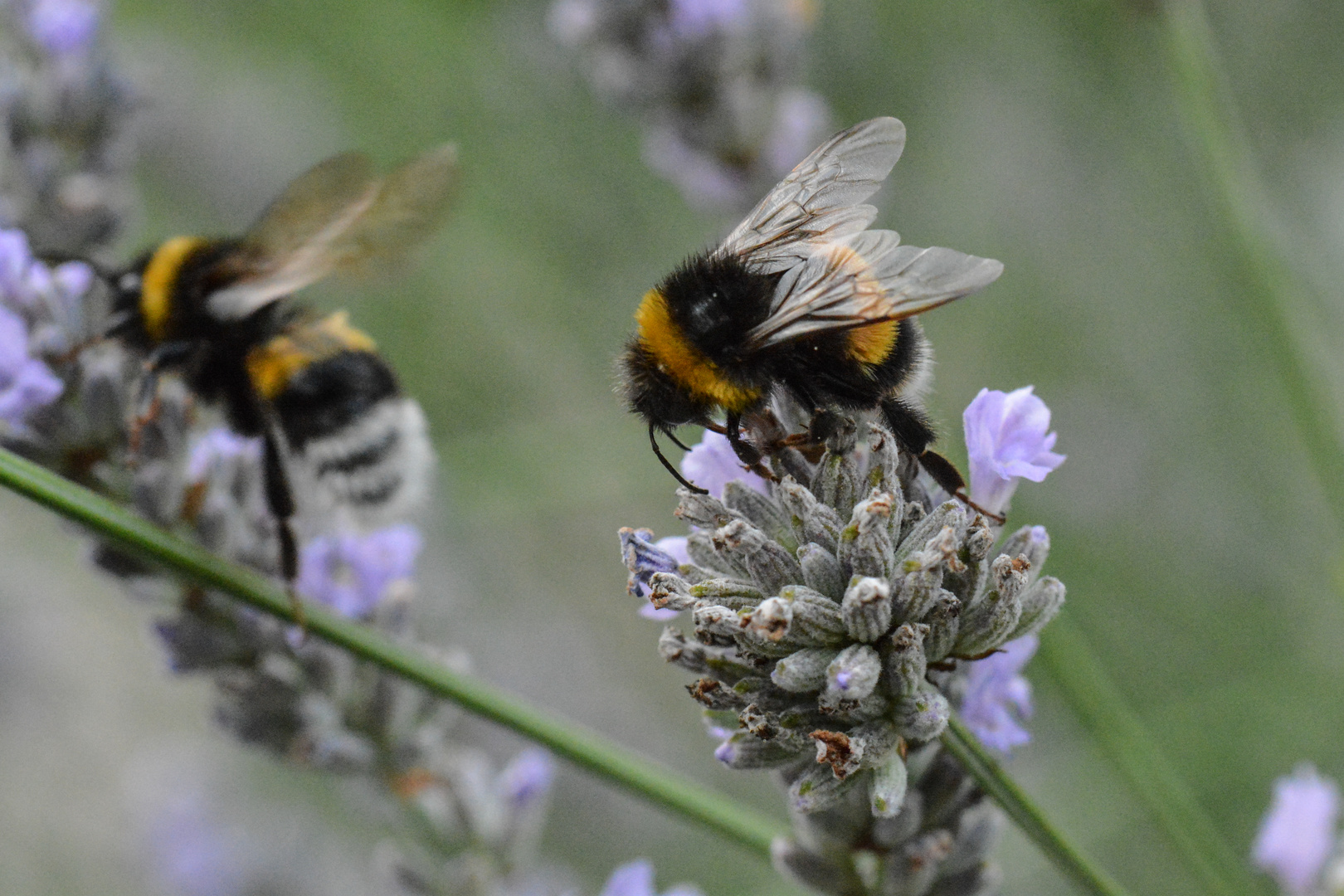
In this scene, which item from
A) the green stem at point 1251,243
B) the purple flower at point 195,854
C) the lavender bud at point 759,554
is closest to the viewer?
the lavender bud at point 759,554

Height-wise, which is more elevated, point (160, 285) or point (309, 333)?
point (160, 285)

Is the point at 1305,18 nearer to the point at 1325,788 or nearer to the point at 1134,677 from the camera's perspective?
the point at 1134,677

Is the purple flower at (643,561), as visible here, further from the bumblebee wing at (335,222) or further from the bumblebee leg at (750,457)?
the bumblebee wing at (335,222)

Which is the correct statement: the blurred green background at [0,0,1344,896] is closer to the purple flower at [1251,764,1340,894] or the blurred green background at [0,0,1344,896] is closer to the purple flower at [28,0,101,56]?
the purple flower at [28,0,101,56]

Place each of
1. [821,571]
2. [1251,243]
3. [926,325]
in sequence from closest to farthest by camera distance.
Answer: [821,571]
[1251,243]
[926,325]

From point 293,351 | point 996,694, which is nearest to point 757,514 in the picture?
point 996,694

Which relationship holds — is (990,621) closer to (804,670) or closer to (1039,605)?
(1039,605)

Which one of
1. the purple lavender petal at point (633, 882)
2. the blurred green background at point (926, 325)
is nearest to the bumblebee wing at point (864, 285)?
the purple lavender petal at point (633, 882)
